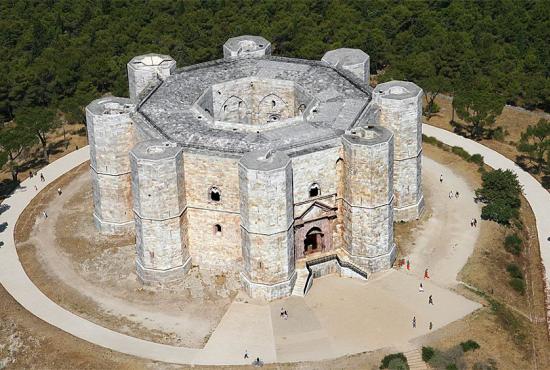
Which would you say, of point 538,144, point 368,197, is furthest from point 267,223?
point 538,144

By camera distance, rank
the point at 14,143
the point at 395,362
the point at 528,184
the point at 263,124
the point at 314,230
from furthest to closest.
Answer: the point at 14,143 → the point at 528,184 → the point at 263,124 → the point at 314,230 → the point at 395,362

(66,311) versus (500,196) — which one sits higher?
(500,196)

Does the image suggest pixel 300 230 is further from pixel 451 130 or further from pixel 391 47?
pixel 391 47

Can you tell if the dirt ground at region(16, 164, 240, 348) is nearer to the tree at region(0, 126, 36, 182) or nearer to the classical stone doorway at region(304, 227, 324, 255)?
the classical stone doorway at region(304, 227, 324, 255)

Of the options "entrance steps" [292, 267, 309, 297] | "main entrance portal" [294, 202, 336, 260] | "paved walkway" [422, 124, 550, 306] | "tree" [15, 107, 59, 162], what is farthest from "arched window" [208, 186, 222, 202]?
"tree" [15, 107, 59, 162]

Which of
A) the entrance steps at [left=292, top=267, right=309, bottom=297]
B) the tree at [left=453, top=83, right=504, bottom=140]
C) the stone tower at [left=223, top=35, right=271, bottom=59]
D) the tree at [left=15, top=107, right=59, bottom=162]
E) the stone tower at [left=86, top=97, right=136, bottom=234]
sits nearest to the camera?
the entrance steps at [left=292, top=267, right=309, bottom=297]

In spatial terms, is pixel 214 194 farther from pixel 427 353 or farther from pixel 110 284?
pixel 427 353

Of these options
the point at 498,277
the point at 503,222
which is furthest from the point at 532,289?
the point at 503,222
